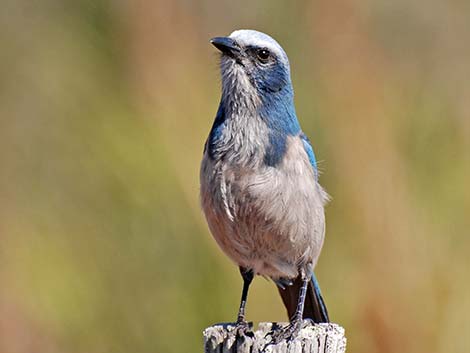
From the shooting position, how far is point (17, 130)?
20.5 ft

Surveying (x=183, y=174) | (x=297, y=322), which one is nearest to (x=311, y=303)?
(x=297, y=322)

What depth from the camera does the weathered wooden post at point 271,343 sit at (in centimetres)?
396

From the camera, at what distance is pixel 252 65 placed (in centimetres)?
488

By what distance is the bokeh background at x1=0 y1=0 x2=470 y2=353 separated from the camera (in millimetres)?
5621

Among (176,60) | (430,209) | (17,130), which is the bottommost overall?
(430,209)

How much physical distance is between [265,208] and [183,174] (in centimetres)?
128

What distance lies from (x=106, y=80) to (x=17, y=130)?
0.68 metres

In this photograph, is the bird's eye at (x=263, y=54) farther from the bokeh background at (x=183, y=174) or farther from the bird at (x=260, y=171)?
the bokeh background at (x=183, y=174)

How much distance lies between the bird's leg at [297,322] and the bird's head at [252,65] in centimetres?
98

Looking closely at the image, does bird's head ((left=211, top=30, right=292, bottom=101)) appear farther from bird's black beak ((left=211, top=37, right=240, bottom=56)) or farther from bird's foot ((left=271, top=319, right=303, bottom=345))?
bird's foot ((left=271, top=319, right=303, bottom=345))

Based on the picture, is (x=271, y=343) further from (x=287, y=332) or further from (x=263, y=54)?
(x=263, y=54)

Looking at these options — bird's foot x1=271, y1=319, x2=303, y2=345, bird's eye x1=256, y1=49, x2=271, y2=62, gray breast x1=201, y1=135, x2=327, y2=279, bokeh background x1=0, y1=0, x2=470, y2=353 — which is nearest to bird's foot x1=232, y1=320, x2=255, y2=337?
bird's foot x1=271, y1=319, x2=303, y2=345

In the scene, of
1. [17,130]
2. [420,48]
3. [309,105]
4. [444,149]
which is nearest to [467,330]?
[444,149]

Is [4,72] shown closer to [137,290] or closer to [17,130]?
[17,130]
